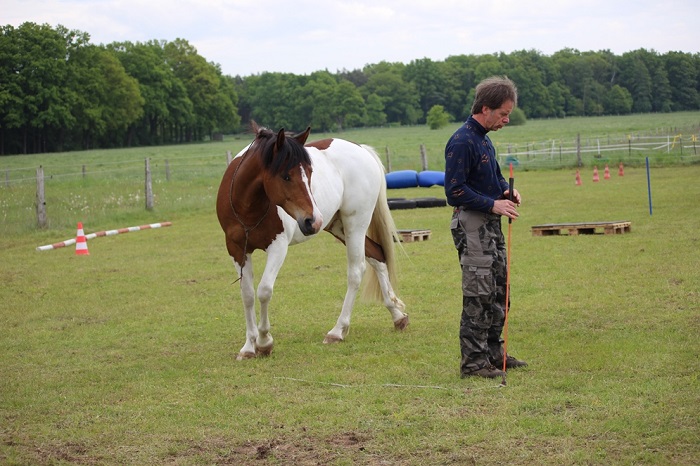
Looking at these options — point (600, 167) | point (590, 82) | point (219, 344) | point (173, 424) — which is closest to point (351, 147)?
point (219, 344)

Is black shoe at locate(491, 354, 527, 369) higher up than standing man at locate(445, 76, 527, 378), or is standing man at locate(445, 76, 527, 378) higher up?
standing man at locate(445, 76, 527, 378)

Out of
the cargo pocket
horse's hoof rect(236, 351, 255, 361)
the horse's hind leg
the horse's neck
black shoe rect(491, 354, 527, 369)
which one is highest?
the horse's neck

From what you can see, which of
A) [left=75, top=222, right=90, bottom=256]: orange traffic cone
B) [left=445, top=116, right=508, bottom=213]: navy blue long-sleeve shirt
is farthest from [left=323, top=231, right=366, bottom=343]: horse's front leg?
[left=75, top=222, right=90, bottom=256]: orange traffic cone

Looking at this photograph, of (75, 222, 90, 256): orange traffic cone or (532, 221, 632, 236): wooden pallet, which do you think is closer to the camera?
(532, 221, 632, 236): wooden pallet

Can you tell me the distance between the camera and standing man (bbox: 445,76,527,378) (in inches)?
233

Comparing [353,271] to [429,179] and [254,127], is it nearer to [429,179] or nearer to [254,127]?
[254,127]

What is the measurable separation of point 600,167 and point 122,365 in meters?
31.0

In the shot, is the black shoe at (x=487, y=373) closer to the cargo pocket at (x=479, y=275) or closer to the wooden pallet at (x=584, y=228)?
the cargo pocket at (x=479, y=275)

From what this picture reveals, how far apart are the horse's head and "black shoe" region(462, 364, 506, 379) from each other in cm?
175

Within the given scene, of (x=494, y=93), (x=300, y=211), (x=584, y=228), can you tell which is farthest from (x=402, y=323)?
(x=584, y=228)

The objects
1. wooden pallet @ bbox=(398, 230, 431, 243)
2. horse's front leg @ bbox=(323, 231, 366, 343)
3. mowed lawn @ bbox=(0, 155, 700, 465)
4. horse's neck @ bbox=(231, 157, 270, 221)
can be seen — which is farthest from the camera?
wooden pallet @ bbox=(398, 230, 431, 243)

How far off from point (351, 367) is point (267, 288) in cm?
110

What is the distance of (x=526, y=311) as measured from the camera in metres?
8.70

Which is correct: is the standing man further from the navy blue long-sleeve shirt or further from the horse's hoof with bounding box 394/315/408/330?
the horse's hoof with bounding box 394/315/408/330
